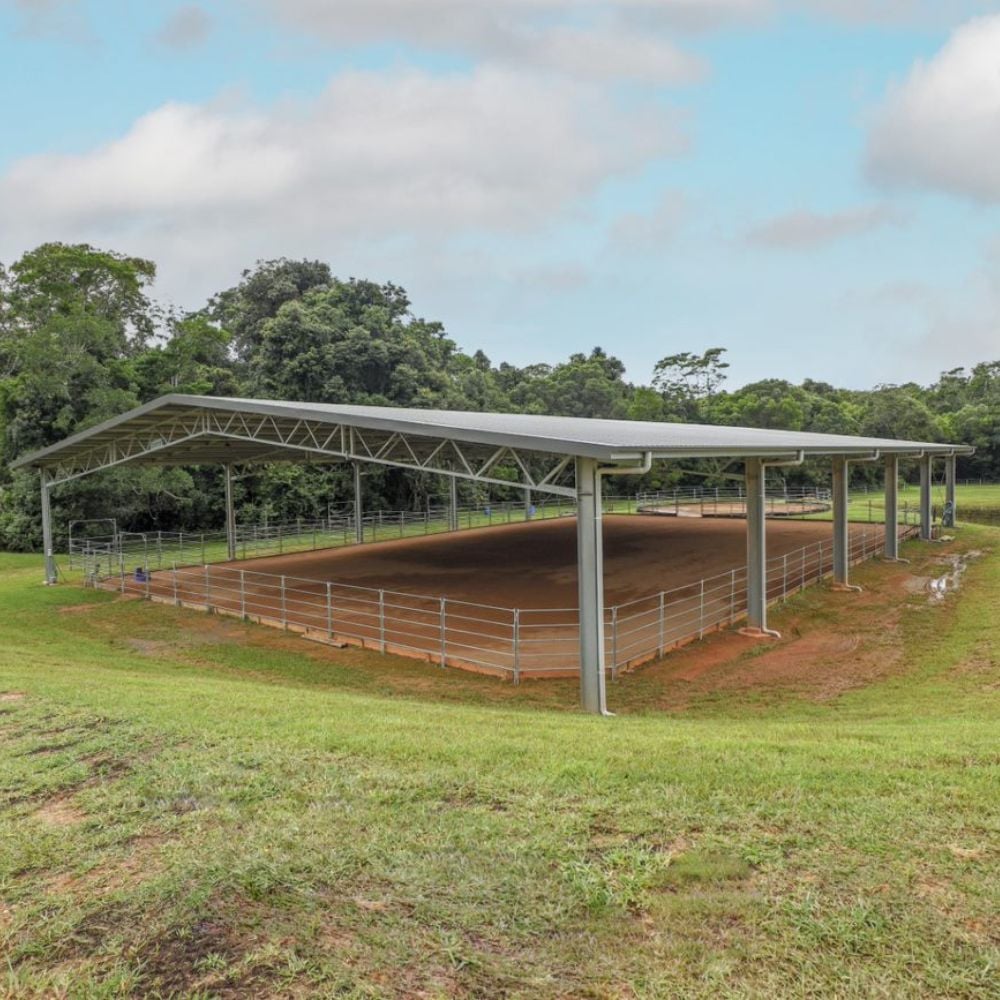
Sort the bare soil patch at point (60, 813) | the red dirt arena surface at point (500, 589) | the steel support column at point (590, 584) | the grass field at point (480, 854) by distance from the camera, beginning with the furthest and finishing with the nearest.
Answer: the red dirt arena surface at point (500, 589) < the steel support column at point (590, 584) < the bare soil patch at point (60, 813) < the grass field at point (480, 854)

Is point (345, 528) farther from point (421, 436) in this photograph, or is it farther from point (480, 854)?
point (480, 854)


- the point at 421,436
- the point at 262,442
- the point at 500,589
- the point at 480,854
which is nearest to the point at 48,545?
the point at 262,442

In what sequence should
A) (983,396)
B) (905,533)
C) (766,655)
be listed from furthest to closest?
(983,396) < (905,533) < (766,655)

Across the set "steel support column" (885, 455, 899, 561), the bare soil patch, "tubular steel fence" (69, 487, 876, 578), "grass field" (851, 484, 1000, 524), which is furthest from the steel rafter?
"grass field" (851, 484, 1000, 524)

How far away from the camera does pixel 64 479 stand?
2106 centimetres

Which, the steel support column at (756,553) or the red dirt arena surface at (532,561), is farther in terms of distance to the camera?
the red dirt arena surface at (532,561)

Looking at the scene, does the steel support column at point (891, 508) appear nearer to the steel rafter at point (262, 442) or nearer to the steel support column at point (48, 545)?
the steel rafter at point (262, 442)

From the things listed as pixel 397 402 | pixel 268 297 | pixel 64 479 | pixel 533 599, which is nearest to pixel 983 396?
pixel 397 402

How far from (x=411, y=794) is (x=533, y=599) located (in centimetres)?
1248

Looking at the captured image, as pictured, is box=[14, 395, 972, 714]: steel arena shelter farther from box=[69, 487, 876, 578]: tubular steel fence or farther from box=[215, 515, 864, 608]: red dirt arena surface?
box=[69, 487, 876, 578]: tubular steel fence

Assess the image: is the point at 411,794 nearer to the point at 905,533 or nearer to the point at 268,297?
the point at 905,533

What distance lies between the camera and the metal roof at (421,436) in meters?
10.4

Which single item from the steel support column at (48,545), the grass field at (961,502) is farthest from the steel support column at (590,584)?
the grass field at (961,502)

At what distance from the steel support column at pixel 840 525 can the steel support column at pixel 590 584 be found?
11390 mm
